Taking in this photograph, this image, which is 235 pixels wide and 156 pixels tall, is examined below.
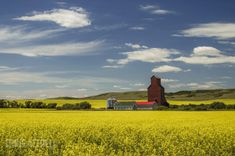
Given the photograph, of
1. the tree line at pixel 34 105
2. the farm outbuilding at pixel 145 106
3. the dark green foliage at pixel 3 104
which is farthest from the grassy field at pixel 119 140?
the farm outbuilding at pixel 145 106

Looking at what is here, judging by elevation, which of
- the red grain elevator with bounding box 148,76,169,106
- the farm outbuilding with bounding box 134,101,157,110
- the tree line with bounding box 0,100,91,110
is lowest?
the farm outbuilding with bounding box 134,101,157,110

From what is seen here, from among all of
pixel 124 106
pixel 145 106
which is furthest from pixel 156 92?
pixel 145 106

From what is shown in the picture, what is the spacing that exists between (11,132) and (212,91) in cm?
15122

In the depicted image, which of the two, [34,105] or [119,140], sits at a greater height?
[34,105]

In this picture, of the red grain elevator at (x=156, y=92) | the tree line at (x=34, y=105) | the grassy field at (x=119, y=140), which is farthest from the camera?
the red grain elevator at (x=156, y=92)

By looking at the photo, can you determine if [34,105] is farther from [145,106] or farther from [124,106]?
[145,106]

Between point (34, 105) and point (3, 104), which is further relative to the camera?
point (34, 105)

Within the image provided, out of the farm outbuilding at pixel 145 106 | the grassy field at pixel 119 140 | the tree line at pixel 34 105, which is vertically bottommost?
the grassy field at pixel 119 140

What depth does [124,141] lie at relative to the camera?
63.0 feet

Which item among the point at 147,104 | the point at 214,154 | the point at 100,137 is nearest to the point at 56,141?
the point at 100,137

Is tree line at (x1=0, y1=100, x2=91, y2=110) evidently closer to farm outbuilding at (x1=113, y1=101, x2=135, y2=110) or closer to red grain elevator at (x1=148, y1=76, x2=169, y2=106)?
farm outbuilding at (x1=113, y1=101, x2=135, y2=110)

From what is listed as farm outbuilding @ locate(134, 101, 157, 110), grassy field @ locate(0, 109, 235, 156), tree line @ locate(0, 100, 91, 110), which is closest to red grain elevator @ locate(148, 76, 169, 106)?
farm outbuilding @ locate(134, 101, 157, 110)

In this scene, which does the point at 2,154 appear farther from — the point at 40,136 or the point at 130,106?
the point at 130,106

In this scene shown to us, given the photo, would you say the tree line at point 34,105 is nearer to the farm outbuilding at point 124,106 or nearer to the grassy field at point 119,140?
the farm outbuilding at point 124,106
